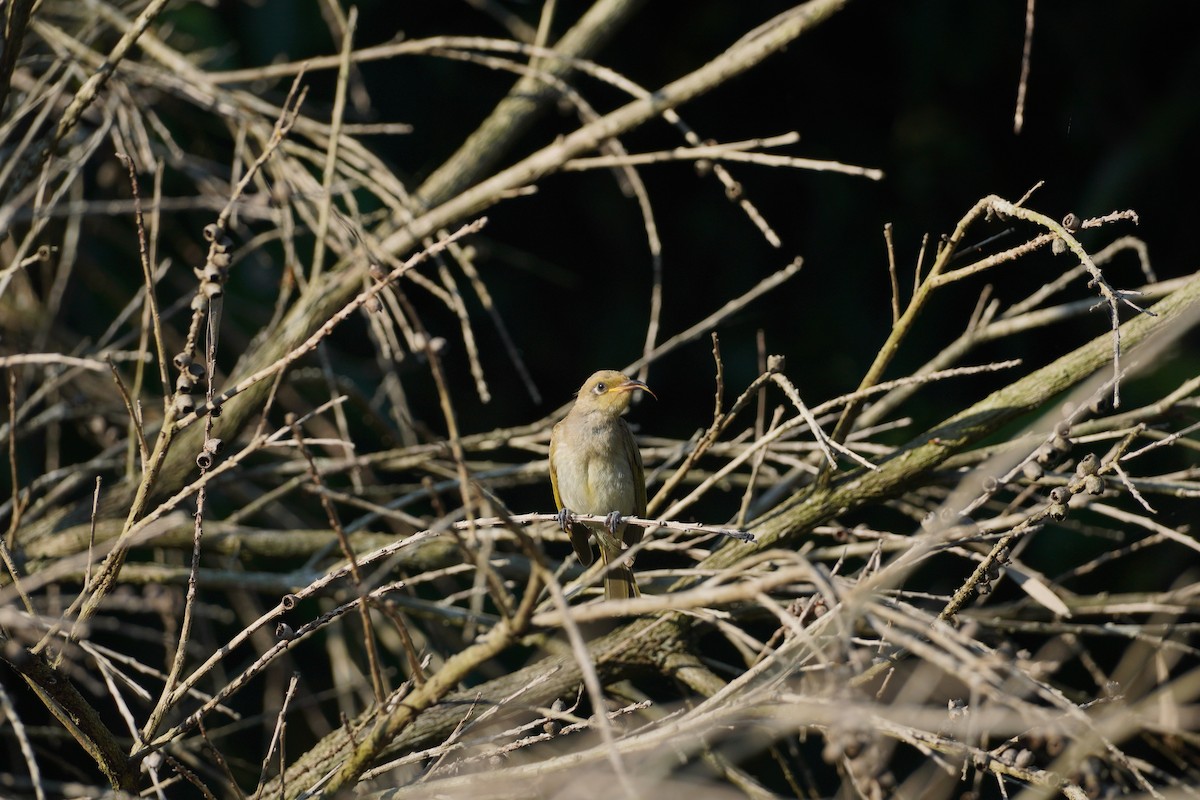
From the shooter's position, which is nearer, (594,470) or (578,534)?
(578,534)

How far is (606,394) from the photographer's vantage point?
4.31 m

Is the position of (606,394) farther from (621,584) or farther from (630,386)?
(621,584)

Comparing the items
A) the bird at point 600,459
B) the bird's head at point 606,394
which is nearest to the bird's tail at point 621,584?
the bird at point 600,459

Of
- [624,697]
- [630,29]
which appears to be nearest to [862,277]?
[630,29]

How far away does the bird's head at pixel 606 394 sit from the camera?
14.0ft

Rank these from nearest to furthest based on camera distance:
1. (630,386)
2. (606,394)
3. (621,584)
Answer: (621,584)
(630,386)
(606,394)

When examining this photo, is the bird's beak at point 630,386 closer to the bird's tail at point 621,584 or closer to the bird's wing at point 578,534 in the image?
the bird's wing at point 578,534

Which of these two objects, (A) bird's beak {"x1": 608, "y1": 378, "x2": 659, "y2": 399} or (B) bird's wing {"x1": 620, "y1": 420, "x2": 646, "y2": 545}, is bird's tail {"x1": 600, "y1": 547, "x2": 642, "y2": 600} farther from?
(A) bird's beak {"x1": 608, "y1": 378, "x2": 659, "y2": 399}

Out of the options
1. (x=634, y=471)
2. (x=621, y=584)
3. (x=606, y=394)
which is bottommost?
(x=621, y=584)

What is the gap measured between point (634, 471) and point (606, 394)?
Answer: 302mm

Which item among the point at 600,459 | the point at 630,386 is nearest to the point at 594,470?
the point at 600,459

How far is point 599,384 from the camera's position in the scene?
445cm

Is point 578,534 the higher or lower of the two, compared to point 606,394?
lower

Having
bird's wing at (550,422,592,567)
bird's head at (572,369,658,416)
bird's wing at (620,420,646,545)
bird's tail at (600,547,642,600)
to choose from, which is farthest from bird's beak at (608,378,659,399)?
bird's tail at (600,547,642,600)
